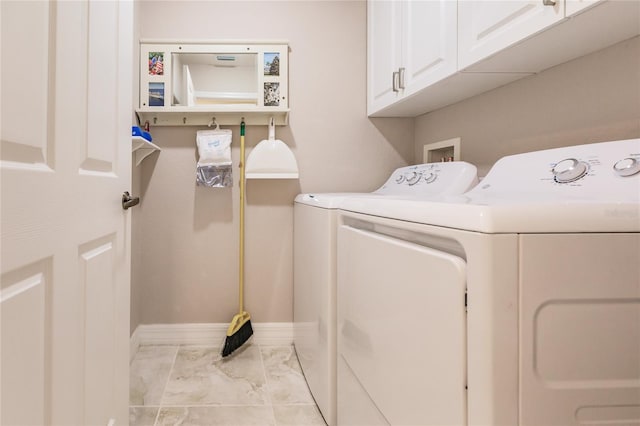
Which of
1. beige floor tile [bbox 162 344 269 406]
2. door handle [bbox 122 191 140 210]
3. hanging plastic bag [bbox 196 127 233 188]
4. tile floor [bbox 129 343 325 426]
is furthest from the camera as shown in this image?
hanging plastic bag [bbox 196 127 233 188]

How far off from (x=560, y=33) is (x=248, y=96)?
161 cm

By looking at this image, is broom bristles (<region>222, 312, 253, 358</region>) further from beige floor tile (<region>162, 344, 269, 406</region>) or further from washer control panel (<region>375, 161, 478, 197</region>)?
washer control panel (<region>375, 161, 478, 197</region>)

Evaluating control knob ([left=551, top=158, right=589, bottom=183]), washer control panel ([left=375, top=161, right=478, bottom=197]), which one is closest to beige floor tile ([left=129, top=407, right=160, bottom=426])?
washer control panel ([left=375, top=161, right=478, bottom=197])

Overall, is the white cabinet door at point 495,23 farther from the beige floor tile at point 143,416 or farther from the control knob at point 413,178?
the beige floor tile at point 143,416

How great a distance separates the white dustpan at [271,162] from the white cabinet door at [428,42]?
2.46 ft

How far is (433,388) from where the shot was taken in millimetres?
693

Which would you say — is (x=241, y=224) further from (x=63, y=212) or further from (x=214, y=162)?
(x=63, y=212)

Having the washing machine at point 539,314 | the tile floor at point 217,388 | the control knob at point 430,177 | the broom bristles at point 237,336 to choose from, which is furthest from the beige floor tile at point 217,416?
the control knob at point 430,177

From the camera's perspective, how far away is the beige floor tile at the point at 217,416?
1.44 meters

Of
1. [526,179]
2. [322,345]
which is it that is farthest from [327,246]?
[526,179]

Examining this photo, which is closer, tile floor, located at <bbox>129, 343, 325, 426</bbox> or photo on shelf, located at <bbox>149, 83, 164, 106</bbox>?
tile floor, located at <bbox>129, 343, 325, 426</bbox>

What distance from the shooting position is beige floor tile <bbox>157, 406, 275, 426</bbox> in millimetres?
1439

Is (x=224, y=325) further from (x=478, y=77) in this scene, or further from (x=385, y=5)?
(x=385, y=5)

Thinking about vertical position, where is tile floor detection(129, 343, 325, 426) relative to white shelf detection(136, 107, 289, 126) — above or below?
below
